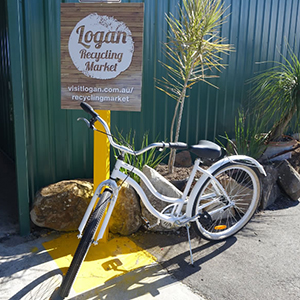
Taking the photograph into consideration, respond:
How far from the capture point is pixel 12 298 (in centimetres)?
236

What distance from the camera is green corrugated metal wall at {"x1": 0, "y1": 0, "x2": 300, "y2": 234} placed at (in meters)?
3.40

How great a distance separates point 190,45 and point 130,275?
2.29 meters

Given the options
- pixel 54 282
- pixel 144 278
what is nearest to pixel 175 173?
pixel 144 278

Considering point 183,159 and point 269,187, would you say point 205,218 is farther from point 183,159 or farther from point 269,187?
Answer: point 183,159

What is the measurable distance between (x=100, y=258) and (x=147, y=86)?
216 centimetres

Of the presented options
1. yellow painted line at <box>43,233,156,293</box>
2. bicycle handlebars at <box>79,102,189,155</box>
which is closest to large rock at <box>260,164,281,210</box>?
yellow painted line at <box>43,233,156,293</box>

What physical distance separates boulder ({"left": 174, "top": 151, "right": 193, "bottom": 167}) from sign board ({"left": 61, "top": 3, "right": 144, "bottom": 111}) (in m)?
1.63

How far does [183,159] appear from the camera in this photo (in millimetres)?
4426

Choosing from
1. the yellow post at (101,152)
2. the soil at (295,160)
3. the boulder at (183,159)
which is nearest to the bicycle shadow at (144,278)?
the yellow post at (101,152)

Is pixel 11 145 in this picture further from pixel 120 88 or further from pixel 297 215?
pixel 297 215

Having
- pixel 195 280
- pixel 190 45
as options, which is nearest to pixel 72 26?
pixel 190 45

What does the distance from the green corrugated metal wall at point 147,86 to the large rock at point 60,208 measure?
366 mm

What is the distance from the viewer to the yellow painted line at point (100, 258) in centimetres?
261

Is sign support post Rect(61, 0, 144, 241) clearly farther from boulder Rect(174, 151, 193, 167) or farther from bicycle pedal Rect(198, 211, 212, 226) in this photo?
boulder Rect(174, 151, 193, 167)
